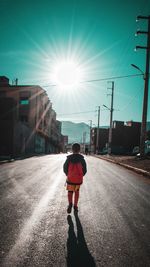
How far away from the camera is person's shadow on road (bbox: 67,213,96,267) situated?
3.25m

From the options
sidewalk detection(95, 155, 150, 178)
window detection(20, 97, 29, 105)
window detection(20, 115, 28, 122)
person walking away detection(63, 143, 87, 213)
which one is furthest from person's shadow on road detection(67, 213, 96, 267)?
window detection(20, 97, 29, 105)

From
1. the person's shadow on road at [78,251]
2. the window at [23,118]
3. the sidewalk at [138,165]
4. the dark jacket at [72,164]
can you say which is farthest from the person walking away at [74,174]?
the window at [23,118]

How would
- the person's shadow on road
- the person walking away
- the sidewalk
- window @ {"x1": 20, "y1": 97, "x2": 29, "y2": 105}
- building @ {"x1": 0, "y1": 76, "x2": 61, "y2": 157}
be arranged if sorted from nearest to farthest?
1. the person's shadow on road
2. the person walking away
3. the sidewalk
4. building @ {"x1": 0, "y1": 76, "x2": 61, "y2": 157}
5. window @ {"x1": 20, "y1": 97, "x2": 29, "y2": 105}

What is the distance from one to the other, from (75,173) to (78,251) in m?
2.48

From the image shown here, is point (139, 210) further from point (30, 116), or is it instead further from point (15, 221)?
point (30, 116)

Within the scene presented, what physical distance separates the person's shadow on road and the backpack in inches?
59.2

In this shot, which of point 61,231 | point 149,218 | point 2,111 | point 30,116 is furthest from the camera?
point 30,116

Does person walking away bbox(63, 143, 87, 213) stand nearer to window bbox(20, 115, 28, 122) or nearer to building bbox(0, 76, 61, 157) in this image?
building bbox(0, 76, 61, 157)

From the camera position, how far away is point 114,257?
3438mm

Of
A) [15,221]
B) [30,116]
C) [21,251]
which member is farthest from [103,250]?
[30,116]

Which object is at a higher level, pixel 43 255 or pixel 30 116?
pixel 30 116

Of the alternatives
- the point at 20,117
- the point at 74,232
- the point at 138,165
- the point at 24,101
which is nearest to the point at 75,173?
the point at 74,232

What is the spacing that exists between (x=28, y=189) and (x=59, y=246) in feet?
16.0

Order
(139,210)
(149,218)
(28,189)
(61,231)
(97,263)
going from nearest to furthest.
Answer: (97,263)
(61,231)
(149,218)
(139,210)
(28,189)
